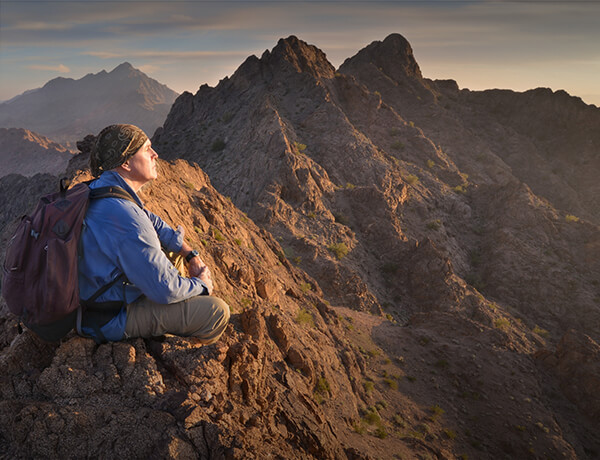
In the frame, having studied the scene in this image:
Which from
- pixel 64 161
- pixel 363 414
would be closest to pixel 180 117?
pixel 363 414

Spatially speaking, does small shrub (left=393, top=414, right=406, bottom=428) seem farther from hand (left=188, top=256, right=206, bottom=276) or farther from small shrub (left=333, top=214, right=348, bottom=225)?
small shrub (left=333, top=214, right=348, bottom=225)

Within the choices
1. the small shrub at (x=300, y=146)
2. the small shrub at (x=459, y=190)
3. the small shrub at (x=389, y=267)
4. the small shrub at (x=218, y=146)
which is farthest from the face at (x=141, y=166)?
the small shrub at (x=459, y=190)

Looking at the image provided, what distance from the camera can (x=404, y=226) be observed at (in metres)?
26.8

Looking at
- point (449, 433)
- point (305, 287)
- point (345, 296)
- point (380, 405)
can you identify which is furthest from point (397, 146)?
point (380, 405)

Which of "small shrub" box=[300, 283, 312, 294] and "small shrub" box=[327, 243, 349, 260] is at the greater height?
"small shrub" box=[300, 283, 312, 294]

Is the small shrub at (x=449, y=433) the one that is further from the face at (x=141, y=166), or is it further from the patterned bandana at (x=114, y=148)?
the patterned bandana at (x=114, y=148)

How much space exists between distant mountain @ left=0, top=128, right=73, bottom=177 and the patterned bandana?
9209cm

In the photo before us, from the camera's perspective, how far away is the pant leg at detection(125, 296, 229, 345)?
3287 mm

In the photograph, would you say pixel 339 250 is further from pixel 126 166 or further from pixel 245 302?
pixel 126 166

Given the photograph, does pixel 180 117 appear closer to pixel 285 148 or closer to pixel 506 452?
pixel 285 148

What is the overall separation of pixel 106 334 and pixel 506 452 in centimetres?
1120

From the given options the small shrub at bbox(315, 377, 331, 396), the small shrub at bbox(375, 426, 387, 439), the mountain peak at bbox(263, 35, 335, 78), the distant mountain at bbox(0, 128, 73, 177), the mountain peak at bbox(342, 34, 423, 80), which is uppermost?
the mountain peak at bbox(342, 34, 423, 80)

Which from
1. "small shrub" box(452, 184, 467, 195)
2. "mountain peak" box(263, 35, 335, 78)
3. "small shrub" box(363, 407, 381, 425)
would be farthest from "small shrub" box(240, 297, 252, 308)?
"mountain peak" box(263, 35, 335, 78)

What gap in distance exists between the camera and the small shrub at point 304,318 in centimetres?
1024
